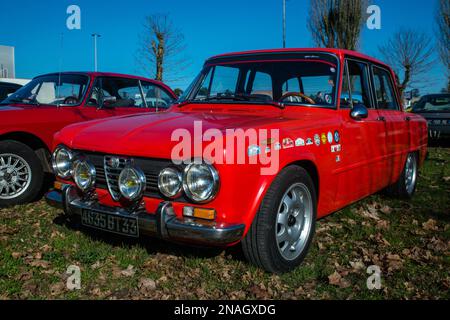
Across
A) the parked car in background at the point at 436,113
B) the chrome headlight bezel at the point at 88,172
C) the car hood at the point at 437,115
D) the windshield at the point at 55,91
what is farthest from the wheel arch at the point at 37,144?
the car hood at the point at 437,115

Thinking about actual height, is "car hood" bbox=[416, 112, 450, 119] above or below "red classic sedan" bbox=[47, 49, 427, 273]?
above

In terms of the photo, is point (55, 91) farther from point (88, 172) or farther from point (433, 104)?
point (433, 104)

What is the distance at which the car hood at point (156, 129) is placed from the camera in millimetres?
2848

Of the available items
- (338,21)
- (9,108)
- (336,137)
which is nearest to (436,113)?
(336,137)

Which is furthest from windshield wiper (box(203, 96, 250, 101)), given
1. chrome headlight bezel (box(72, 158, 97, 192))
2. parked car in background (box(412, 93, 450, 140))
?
parked car in background (box(412, 93, 450, 140))

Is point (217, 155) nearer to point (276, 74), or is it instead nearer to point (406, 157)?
point (276, 74)

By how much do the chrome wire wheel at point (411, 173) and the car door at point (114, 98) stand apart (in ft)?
13.1

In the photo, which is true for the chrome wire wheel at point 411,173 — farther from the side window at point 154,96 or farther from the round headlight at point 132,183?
the round headlight at point 132,183

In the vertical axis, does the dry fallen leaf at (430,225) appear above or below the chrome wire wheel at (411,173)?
below

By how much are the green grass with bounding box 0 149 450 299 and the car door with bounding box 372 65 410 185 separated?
2.29ft

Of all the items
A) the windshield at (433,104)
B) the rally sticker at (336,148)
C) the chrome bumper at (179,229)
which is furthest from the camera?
the windshield at (433,104)

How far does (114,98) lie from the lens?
574cm

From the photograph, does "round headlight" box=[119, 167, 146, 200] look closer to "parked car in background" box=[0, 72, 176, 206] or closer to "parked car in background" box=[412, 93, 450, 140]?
"parked car in background" box=[0, 72, 176, 206]

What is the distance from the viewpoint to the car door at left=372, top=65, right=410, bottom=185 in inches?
183
